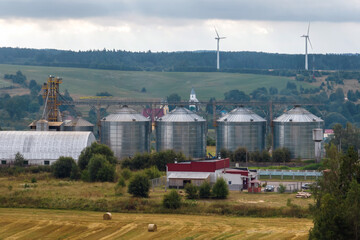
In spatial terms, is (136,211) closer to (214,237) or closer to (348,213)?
(214,237)

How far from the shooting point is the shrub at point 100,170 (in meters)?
86.2

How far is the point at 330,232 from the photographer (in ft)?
152

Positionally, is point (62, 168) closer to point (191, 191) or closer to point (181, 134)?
point (191, 191)

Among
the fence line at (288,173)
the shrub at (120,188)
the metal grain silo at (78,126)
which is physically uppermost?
the metal grain silo at (78,126)

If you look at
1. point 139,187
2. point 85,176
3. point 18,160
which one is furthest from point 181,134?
point 139,187

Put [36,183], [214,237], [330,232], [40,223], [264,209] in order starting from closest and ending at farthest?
[330,232] → [214,237] → [40,223] → [264,209] → [36,183]

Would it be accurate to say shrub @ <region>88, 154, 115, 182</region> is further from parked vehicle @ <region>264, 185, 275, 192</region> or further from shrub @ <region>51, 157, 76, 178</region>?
parked vehicle @ <region>264, 185, 275, 192</region>

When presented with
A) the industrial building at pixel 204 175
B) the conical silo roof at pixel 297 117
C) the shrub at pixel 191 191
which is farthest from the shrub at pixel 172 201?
the conical silo roof at pixel 297 117

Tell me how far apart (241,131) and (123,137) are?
17379 millimetres

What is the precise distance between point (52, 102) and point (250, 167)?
31259mm

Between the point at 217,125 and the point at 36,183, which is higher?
the point at 217,125

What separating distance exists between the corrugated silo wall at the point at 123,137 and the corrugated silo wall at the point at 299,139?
842 inches

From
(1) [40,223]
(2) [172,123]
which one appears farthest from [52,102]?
(1) [40,223]

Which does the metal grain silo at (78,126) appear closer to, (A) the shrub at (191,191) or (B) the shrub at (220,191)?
(A) the shrub at (191,191)
